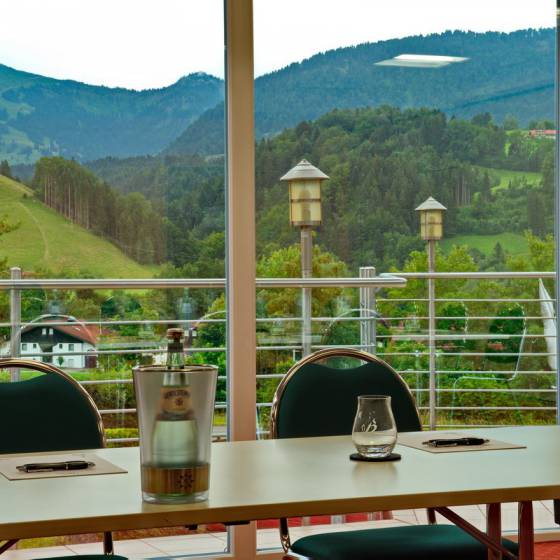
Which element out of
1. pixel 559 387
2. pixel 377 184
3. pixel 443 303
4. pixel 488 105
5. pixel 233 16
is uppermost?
pixel 233 16

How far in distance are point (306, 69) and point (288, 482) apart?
8.08 feet

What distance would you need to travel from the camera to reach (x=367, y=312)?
13.3 ft

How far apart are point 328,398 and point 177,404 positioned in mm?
1172

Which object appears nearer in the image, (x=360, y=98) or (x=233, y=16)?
(x=233, y=16)

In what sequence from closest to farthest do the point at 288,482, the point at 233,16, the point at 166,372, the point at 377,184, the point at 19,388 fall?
the point at 166,372
the point at 288,482
the point at 19,388
the point at 233,16
the point at 377,184

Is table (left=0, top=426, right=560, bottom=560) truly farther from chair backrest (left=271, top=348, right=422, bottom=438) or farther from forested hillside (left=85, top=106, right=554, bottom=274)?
forested hillside (left=85, top=106, right=554, bottom=274)

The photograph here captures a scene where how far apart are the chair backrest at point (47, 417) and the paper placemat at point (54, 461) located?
398 millimetres

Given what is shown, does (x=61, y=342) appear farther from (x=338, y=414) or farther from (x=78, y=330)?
(x=338, y=414)

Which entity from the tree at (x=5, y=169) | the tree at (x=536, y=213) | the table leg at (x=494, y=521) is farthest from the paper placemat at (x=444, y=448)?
the tree at (x=536, y=213)

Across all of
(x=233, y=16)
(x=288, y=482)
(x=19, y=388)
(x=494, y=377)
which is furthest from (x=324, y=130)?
(x=288, y=482)

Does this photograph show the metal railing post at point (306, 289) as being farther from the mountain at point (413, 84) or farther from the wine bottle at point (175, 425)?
the wine bottle at point (175, 425)

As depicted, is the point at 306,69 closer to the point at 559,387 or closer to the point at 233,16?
the point at 233,16

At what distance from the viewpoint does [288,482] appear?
1859mm

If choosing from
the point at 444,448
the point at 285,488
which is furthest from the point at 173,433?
the point at 444,448
